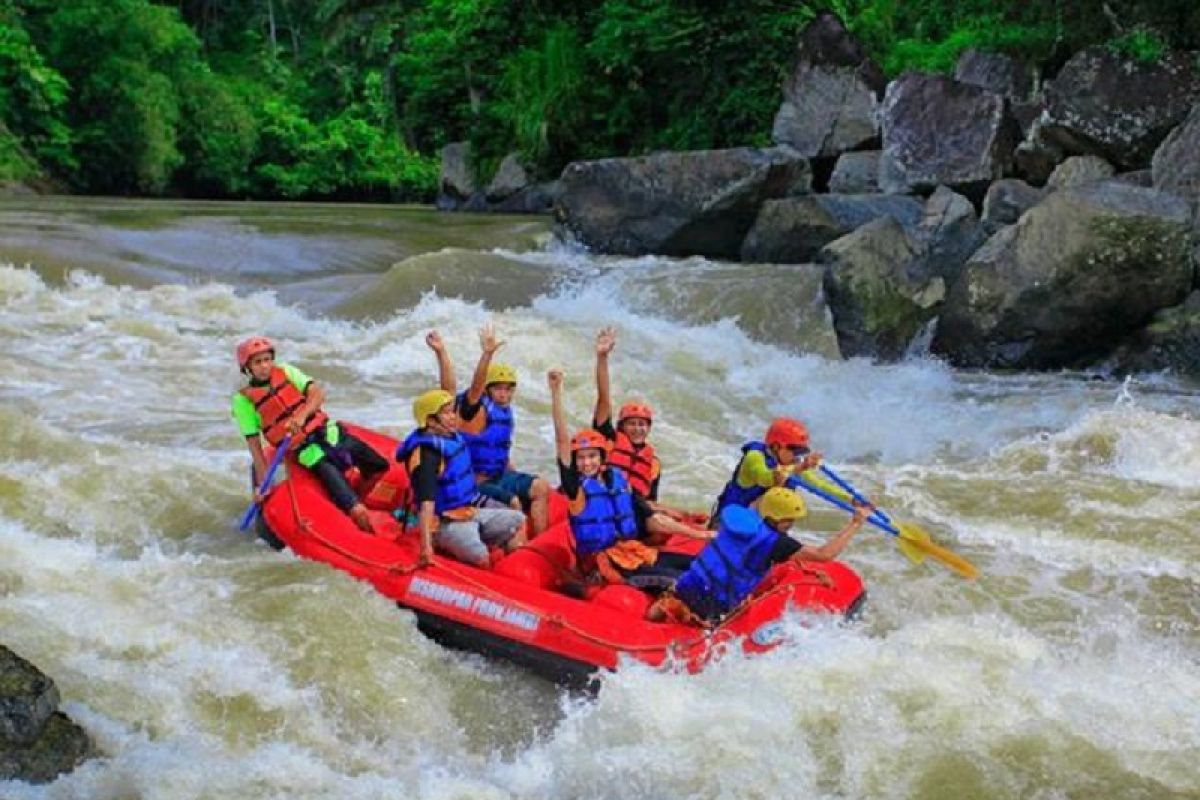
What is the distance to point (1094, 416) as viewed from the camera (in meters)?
7.96

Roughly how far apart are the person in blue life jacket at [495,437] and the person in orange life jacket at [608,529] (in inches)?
16.8

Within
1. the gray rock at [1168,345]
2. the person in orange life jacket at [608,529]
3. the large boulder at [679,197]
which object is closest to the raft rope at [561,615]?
the person in orange life jacket at [608,529]

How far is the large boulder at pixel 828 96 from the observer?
614 inches

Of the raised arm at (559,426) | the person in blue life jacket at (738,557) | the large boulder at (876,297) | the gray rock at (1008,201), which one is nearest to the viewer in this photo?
the person in blue life jacket at (738,557)

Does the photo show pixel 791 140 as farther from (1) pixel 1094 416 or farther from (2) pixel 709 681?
(2) pixel 709 681

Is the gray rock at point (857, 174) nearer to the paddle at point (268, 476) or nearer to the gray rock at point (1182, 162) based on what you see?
the gray rock at point (1182, 162)

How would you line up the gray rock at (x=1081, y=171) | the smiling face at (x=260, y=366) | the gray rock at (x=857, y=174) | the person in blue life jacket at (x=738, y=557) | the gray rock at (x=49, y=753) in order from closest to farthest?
the gray rock at (x=49, y=753)
the person in blue life jacket at (x=738, y=557)
the smiling face at (x=260, y=366)
the gray rock at (x=1081, y=171)
the gray rock at (x=857, y=174)

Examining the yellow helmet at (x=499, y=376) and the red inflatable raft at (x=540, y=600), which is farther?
the yellow helmet at (x=499, y=376)

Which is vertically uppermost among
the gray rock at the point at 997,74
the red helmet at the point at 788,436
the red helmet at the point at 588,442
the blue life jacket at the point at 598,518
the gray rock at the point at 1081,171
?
the gray rock at the point at 997,74

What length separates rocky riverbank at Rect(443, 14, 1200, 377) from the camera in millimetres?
9656

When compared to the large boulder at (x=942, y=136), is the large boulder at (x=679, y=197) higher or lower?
lower

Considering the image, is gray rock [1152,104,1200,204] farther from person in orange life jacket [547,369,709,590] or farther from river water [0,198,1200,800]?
person in orange life jacket [547,369,709,590]

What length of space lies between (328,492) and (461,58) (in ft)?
60.2

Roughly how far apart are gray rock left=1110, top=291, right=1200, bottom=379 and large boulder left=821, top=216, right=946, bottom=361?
59.4 inches
